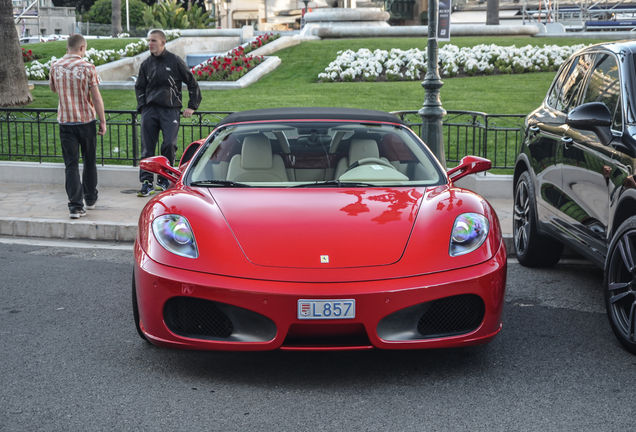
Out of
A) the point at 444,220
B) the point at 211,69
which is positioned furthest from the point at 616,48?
the point at 211,69

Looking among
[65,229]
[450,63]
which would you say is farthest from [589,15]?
[65,229]

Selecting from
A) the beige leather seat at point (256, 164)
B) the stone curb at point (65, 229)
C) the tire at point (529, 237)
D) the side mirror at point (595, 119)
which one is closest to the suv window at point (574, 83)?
the tire at point (529, 237)

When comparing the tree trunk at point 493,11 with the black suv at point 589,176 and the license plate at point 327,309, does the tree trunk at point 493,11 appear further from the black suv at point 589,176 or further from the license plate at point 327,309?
the license plate at point 327,309

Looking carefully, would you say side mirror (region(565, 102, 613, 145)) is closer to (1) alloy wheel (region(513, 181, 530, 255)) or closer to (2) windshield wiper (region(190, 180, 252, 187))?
(1) alloy wheel (region(513, 181, 530, 255))

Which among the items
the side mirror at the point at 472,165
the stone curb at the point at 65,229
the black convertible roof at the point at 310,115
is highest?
the black convertible roof at the point at 310,115

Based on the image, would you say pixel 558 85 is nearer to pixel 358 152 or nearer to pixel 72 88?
pixel 358 152

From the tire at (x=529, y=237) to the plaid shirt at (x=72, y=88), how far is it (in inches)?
182

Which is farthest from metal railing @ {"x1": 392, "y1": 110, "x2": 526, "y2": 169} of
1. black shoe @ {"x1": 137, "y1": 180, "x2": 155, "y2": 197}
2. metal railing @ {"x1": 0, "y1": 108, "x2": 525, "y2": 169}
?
black shoe @ {"x1": 137, "y1": 180, "x2": 155, "y2": 197}

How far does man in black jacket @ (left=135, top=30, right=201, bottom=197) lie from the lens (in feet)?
30.5

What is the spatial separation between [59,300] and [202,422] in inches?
99.3

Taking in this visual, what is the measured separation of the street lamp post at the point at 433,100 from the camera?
9250 mm

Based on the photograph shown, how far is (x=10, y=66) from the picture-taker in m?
16.3

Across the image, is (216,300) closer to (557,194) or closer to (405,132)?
(405,132)

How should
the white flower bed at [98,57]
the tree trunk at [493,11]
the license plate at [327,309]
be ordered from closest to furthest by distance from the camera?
the license plate at [327,309] < the white flower bed at [98,57] < the tree trunk at [493,11]
